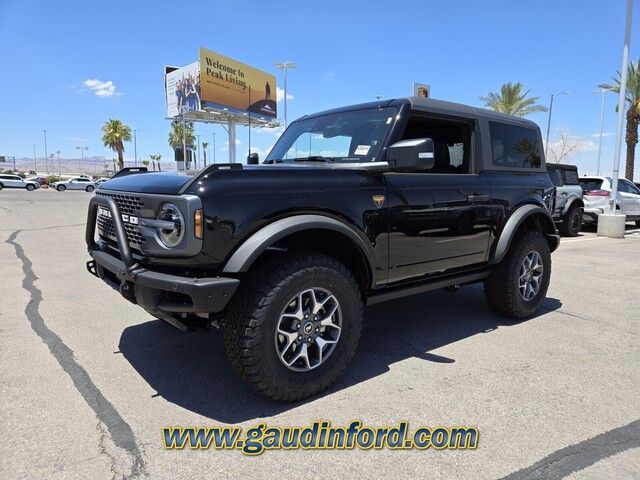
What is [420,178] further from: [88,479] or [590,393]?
[88,479]

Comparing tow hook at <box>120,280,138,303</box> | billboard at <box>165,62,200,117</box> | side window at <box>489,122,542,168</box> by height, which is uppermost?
billboard at <box>165,62,200,117</box>

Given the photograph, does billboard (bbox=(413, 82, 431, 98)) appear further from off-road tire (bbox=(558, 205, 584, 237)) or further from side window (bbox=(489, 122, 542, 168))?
side window (bbox=(489, 122, 542, 168))

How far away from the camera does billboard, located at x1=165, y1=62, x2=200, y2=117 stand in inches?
1667

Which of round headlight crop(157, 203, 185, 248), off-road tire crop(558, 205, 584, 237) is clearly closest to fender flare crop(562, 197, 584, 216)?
off-road tire crop(558, 205, 584, 237)

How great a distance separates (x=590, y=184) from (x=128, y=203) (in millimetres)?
14314

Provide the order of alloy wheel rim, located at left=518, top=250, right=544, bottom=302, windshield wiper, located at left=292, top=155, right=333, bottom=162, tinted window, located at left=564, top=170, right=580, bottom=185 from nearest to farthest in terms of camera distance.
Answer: windshield wiper, located at left=292, top=155, right=333, bottom=162 < alloy wheel rim, located at left=518, top=250, right=544, bottom=302 < tinted window, located at left=564, top=170, right=580, bottom=185

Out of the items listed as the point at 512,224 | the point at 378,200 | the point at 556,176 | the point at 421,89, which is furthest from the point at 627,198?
the point at 378,200

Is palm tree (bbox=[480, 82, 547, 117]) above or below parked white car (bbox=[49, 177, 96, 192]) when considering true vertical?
above

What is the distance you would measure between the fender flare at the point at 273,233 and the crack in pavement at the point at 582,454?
62.8 inches

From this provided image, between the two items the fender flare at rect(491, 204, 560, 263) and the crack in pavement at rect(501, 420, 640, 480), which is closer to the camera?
the crack in pavement at rect(501, 420, 640, 480)

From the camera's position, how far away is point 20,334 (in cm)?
418

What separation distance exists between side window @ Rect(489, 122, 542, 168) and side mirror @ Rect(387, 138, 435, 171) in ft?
4.98

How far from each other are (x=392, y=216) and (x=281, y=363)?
1.27 m

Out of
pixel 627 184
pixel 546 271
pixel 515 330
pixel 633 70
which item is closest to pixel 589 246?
pixel 627 184
